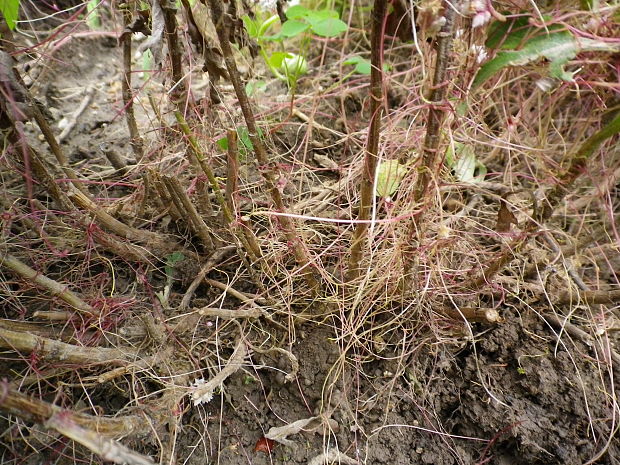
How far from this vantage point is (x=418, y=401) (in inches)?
37.6

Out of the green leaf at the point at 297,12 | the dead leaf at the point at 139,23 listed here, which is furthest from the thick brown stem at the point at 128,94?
the green leaf at the point at 297,12

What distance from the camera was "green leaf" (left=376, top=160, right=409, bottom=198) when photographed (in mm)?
997

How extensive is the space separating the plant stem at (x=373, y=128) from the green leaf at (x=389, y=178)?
0.48 ft

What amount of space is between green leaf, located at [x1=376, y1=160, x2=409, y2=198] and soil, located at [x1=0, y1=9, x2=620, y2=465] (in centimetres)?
33

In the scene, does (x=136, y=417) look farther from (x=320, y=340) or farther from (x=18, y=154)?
(x=18, y=154)

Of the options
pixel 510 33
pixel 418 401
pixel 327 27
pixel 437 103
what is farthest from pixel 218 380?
pixel 327 27

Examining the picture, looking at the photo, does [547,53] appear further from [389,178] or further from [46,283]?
[46,283]

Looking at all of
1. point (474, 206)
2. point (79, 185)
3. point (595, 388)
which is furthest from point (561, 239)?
point (79, 185)

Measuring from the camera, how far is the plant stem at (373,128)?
2.08 feet

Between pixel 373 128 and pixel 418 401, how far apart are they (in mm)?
605

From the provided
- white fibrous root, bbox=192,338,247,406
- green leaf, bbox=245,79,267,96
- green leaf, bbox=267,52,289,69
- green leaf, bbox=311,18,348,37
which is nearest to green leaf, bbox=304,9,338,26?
green leaf, bbox=311,18,348,37

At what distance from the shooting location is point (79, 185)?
39.3 inches

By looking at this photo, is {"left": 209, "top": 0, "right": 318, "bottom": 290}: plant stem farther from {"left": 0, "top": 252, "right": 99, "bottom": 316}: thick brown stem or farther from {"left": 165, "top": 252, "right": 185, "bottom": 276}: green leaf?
{"left": 0, "top": 252, "right": 99, "bottom": 316}: thick brown stem

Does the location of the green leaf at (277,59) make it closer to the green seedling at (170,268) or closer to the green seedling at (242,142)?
the green seedling at (242,142)
